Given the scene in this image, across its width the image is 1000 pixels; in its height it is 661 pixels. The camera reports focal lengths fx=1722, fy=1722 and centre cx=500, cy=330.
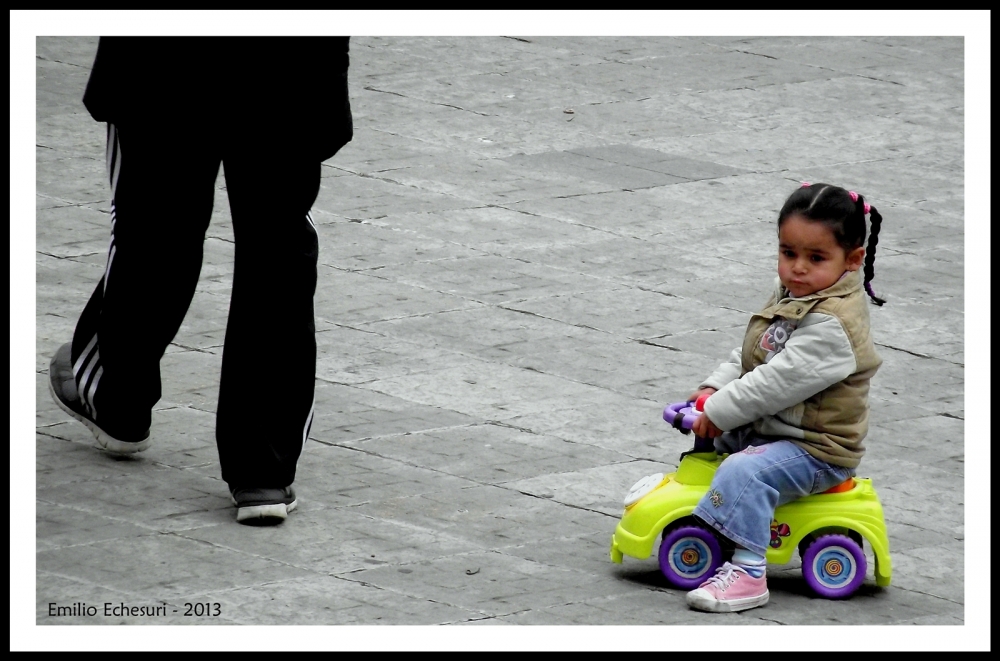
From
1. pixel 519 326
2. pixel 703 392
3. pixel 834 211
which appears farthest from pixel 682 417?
pixel 519 326

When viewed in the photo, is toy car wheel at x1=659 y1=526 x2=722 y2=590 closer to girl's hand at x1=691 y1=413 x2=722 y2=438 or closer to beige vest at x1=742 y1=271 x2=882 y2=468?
Result: girl's hand at x1=691 y1=413 x2=722 y2=438

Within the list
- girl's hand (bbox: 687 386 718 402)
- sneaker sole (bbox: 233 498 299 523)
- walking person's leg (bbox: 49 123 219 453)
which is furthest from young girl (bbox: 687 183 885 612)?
walking person's leg (bbox: 49 123 219 453)

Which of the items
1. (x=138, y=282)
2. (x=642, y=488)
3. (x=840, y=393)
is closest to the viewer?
(x=840, y=393)

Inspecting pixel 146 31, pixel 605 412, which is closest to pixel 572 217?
pixel 605 412

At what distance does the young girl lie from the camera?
15.1 feet

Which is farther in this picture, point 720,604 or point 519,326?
point 519,326

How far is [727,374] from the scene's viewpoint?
4906 millimetres

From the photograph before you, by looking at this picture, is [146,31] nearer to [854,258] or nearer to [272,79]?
[272,79]

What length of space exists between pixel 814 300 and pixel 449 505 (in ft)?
4.39

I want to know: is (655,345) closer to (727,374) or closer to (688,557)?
(727,374)

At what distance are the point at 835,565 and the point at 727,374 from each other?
616 millimetres

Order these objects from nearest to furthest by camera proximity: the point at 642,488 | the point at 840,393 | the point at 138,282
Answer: the point at 840,393 < the point at 642,488 < the point at 138,282

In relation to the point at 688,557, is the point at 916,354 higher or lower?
higher

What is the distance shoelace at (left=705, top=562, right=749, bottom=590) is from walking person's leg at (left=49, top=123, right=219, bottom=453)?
1.89 meters
